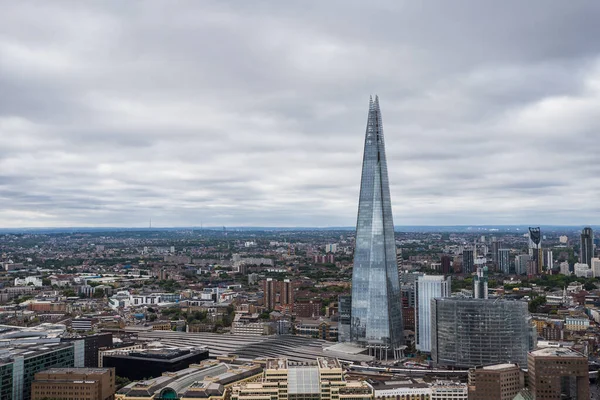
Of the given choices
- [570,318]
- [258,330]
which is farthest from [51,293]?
[570,318]

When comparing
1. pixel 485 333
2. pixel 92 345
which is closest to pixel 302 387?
pixel 485 333

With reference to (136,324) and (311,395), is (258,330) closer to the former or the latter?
(136,324)

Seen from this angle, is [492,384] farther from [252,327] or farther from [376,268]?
[252,327]

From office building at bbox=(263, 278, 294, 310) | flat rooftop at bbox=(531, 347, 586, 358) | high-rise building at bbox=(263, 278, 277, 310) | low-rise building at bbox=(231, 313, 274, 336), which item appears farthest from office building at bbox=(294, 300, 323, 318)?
flat rooftop at bbox=(531, 347, 586, 358)

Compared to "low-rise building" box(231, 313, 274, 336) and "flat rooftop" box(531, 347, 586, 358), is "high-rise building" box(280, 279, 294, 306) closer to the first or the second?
"low-rise building" box(231, 313, 274, 336)

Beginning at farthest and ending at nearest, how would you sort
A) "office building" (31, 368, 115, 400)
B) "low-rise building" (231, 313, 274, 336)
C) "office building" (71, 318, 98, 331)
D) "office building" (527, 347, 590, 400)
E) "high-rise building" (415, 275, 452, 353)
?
"office building" (71, 318, 98, 331)
"low-rise building" (231, 313, 274, 336)
"high-rise building" (415, 275, 452, 353)
"office building" (527, 347, 590, 400)
"office building" (31, 368, 115, 400)

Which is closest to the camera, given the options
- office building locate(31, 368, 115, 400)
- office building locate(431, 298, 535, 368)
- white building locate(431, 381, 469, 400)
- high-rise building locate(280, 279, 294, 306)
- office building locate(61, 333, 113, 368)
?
white building locate(431, 381, 469, 400)

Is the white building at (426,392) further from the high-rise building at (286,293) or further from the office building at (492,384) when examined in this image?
the high-rise building at (286,293)
